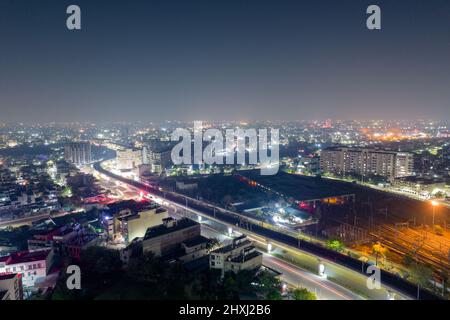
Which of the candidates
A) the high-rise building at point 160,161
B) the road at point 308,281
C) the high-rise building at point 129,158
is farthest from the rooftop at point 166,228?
the high-rise building at point 129,158

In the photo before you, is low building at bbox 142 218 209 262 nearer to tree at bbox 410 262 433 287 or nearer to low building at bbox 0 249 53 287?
low building at bbox 0 249 53 287

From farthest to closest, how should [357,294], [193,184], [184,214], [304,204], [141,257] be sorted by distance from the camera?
[193,184] < [304,204] < [184,214] < [141,257] < [357,294]

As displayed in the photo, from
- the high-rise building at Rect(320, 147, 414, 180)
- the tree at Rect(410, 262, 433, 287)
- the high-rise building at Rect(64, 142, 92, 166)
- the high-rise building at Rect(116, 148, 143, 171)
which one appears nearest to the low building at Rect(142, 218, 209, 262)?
the tree at Rect(410, 262, 433, 287)

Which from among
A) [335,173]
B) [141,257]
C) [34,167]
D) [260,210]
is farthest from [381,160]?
[34,167]

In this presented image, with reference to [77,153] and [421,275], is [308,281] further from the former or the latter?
[77,153]
